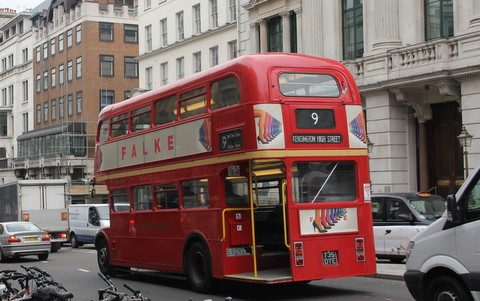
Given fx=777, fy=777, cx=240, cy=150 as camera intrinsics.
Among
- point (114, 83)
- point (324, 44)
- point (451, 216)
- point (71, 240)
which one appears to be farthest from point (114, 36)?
point (451, 216)

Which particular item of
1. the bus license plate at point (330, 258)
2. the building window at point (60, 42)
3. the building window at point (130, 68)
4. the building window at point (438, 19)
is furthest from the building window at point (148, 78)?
the bus license plate at point (330, 258)

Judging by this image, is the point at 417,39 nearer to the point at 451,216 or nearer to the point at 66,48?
the point at 451,216

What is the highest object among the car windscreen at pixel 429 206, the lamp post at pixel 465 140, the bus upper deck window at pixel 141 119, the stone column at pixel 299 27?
the stone column at pixel 299 27

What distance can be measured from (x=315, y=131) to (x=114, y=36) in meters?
61.2

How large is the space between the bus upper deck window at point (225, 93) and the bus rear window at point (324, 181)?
168 centimetres

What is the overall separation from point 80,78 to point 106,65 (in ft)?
8.78

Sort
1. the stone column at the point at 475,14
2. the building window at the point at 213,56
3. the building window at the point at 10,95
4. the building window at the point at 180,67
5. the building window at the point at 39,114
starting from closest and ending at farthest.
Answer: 1. the stone column at the point at 475,14
2. the building window at the point at 213,56
3. the building window at the point at 180,67
4. the building window at the point at 39,114
5. the building window at the point at 10,95

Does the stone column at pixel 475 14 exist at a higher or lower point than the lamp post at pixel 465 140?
higher

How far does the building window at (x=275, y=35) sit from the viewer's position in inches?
1400

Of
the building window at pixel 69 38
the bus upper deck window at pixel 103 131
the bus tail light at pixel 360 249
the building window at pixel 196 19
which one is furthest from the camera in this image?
the building window at pixel 69 38

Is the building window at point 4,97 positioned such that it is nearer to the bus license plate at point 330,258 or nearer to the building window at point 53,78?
the building window at point 53,78

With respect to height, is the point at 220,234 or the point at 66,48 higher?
the point at 66,48

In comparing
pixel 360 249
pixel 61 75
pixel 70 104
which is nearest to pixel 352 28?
pixel 360 249

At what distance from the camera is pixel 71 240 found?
36.9m
